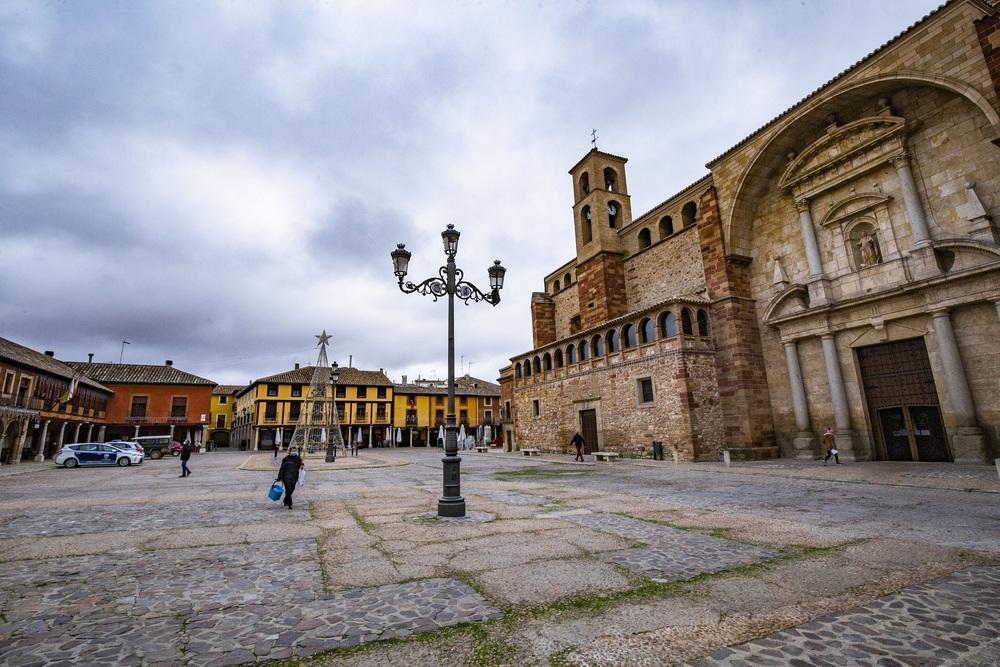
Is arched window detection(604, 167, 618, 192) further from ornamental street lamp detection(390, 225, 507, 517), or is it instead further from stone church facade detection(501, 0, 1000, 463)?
ornamental street lamp detection(390, 225, 507, 517)

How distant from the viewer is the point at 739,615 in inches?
118

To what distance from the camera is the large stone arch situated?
13430 mm

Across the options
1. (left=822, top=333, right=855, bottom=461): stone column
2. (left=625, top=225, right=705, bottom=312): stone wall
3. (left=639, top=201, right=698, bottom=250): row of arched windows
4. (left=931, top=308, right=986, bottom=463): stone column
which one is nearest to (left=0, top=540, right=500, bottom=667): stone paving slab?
(left=931, top=308, right=986, bottom=463): stone column

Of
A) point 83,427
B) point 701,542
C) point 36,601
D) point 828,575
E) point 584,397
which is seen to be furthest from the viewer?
point 83,427

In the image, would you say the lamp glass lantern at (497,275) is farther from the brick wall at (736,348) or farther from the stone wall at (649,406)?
the brick wall at (736,348)

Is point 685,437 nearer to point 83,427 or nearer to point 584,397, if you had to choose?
point 584,397

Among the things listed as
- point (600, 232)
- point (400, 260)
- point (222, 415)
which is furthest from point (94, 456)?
point (222, 415)

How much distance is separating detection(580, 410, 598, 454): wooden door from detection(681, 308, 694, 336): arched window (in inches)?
262

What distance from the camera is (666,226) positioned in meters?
25.0

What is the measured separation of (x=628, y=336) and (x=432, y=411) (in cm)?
4118

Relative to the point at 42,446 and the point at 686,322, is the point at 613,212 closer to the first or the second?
the point at 686,322

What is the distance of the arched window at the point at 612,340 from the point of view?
74.6 feet

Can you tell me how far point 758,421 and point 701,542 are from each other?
15.9 m

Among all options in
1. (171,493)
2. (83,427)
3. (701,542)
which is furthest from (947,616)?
(83,427)
